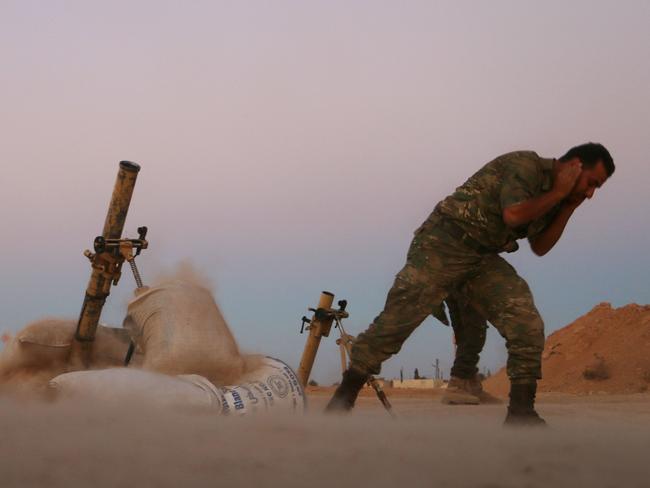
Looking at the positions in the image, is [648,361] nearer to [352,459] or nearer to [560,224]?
[560,224]

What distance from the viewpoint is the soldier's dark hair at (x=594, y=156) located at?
4.13m

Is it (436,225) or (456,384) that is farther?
(456,384)

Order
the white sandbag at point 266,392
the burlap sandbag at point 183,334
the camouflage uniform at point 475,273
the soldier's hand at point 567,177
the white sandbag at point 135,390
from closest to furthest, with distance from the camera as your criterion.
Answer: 1. the white sandbag at point 135,390
2. the soldier's hand at point 567,177
3. the camouflage uniform at point 475,273
4. the white sandbag at point 266,392
5. the burlap sandbag at point 183,334

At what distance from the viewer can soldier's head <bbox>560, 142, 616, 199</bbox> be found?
13.6 feet

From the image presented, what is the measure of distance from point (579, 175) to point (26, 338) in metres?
3.34

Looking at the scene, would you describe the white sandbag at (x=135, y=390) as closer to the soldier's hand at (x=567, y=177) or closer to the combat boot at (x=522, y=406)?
the combat boot at (x=522, y=406)

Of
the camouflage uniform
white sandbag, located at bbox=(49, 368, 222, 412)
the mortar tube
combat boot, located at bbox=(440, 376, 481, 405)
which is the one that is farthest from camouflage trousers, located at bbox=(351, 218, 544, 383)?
combat boot, located at bbox=(440, 376, 481, 405)

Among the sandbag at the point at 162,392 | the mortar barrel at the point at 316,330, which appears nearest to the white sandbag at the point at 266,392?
the sandbag at the point at 162,392

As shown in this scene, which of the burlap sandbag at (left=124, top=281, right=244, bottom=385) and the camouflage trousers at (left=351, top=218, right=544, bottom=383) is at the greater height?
the camouflage trousers at (left=351, top=218, right=544, bottom=383)

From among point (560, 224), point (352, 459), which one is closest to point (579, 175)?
point (560, 224)

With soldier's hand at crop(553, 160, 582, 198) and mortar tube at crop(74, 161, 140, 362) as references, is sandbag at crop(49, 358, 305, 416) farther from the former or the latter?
soldier's hand at crop(553, 160, 582, 198)

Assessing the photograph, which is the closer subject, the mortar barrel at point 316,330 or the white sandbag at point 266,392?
the white sandbag at point 266,392

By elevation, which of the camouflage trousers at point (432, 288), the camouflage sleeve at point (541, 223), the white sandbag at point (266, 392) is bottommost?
the white sandbag at point (266, 392)

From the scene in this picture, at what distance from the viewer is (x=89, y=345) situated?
5.52 m
